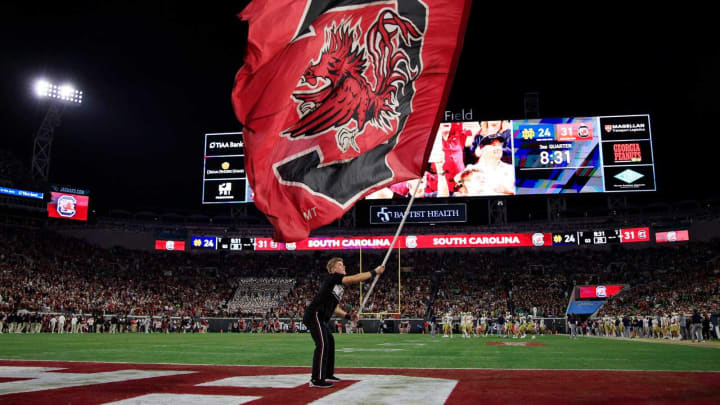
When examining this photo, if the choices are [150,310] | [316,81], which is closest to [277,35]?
[316,81]

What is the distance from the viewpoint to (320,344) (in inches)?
295

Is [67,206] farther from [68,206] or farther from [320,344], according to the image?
[320,344]

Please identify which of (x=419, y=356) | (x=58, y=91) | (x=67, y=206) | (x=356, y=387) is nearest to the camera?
(x=356, y=387)

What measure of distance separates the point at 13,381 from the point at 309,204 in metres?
5.15

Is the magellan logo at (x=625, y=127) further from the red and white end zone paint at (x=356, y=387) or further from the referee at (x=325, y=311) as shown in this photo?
the referee at (x=325, y=311)

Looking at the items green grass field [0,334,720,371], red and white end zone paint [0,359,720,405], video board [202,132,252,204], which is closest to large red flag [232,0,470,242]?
red and white end zone paint [0,359,720,405]

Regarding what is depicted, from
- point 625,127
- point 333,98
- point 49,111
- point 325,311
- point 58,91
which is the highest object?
point 58,91

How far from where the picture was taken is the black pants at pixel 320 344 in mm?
7391

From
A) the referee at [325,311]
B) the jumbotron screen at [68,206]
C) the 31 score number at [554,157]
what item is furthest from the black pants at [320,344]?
the jumbotron screen at [68,206]

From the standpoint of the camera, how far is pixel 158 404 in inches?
222

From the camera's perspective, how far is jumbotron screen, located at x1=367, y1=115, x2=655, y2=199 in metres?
41.6

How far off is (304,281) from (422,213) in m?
15.0

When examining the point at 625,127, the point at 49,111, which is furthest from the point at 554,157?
the point at 49,111

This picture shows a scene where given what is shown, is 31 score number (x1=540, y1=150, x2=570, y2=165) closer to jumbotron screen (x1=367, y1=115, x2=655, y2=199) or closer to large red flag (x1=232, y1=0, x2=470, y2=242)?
jumbotron screen (x1=367, y1=115, x2=655, y2=199)
